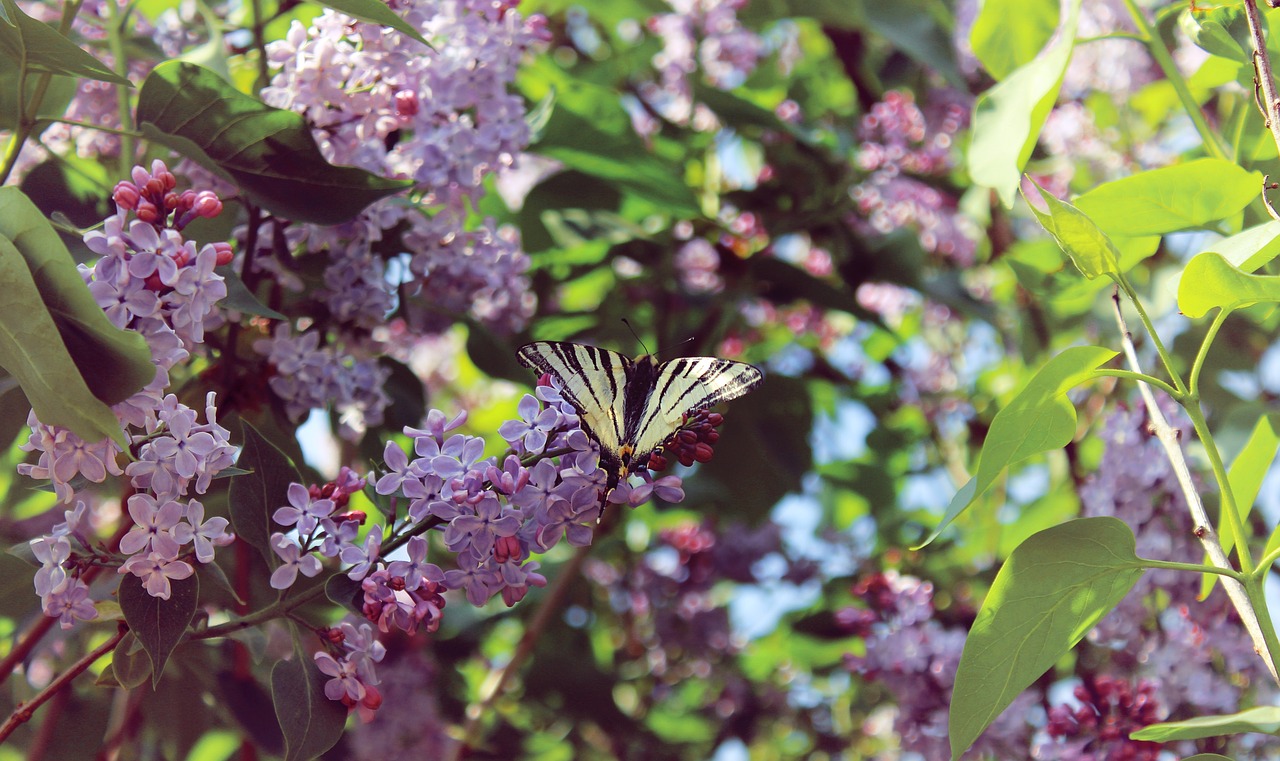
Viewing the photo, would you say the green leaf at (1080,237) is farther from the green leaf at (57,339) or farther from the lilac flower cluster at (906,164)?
the lilac flower cluster at (906,164)

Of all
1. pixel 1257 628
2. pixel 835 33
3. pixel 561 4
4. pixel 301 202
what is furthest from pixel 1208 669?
pixel 561 4

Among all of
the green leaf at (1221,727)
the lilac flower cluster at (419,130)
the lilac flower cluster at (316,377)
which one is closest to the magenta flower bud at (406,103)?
the lilac flower cluster at (419,130)

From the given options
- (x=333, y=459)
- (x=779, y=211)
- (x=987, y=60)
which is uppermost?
(x=987, y=60)

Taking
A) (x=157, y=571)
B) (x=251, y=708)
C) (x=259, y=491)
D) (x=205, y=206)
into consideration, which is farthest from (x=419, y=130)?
(x=251, y=708)

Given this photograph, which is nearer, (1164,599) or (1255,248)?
(1255,248)

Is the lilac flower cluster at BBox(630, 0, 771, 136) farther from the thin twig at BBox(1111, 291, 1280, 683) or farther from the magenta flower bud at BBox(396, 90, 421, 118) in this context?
the thin twig at BBox(1111, 291, 1280, 683)

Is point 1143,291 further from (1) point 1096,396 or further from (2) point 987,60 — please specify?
(2) point 987,60

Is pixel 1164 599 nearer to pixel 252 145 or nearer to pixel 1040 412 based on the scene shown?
pixel 1040 412

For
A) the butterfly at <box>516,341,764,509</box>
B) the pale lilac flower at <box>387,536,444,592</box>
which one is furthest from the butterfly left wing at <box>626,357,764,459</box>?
the pale lilac flower at <box>387,536,444,592</box>
